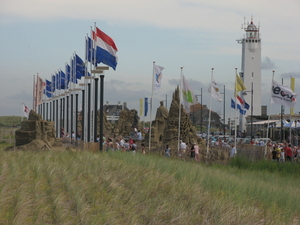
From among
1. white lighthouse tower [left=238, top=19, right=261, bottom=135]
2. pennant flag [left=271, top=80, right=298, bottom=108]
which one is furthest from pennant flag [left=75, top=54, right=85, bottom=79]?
white lighthouse tower [left=238, top=19, right=261, bottom=135]

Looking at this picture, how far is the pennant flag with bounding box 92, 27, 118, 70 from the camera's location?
100 ft

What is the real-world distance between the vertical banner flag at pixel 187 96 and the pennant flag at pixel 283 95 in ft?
17.6

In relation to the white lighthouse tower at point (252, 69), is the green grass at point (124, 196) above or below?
below

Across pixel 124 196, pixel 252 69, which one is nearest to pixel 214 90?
pixel 124 196

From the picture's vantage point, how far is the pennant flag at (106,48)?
3056cm

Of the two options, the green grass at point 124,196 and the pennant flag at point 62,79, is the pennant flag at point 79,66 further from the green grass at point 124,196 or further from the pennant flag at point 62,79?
the green grass at point 124,196

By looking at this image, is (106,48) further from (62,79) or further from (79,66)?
(62,79)

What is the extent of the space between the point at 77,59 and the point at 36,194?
1167 inches

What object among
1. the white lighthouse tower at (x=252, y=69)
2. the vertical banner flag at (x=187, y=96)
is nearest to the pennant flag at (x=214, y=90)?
the vertical banner flag at (x=187, y=96)

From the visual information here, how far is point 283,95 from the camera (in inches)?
1273

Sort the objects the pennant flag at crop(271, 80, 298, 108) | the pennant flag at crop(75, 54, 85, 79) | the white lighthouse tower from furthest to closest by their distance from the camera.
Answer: the white lighthouse tower → the pennant flag at crop(75, 54, 85, 79) → the pennant flag at crop(271, 80, 298, 108)

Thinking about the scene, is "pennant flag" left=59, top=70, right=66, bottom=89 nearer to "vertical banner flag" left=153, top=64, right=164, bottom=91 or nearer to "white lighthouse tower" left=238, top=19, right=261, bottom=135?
"vertical banner flag" left=153, top=64, right=164, bottom=91

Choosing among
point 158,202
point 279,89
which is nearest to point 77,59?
point 279,89

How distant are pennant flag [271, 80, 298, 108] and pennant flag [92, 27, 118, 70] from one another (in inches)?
431
